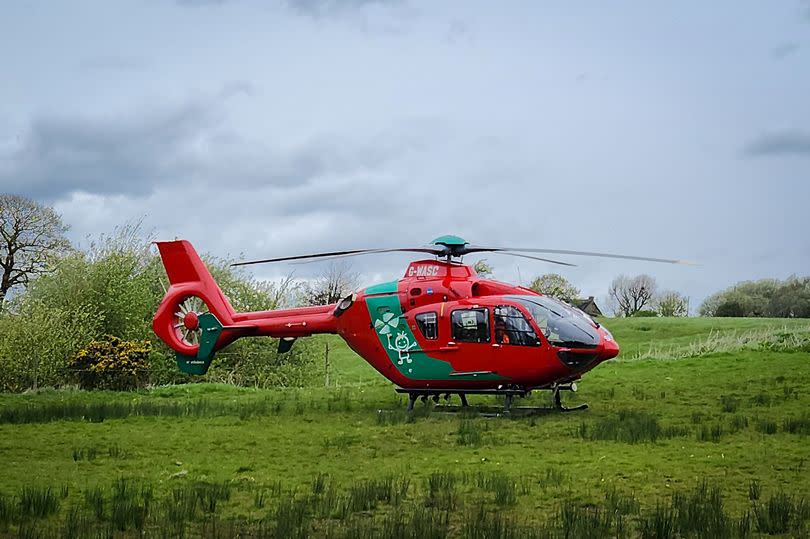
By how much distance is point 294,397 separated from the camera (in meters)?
24.7

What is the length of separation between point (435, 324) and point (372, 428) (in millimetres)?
2521

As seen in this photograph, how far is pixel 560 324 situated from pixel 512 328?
933 mm

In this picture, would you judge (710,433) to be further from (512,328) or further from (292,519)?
(292,519)

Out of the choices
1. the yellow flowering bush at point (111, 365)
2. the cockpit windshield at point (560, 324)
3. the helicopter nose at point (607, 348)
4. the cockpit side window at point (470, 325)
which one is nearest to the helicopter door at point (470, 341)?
the cockpit side window at point (470, 325)

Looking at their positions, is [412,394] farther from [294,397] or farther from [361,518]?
[361,518]

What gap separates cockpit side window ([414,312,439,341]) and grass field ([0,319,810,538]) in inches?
66.4

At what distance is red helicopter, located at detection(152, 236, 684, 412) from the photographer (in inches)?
737

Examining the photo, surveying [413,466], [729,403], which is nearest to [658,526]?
[413,466]

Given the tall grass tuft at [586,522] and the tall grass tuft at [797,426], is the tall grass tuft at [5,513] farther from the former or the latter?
the tall grass tuft at [797,426]

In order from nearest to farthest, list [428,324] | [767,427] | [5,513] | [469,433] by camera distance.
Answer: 1. [5,513]
2. [767,427]
3. [469,433]
4. [428,324]

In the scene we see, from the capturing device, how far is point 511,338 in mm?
18891

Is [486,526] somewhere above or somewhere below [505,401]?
below

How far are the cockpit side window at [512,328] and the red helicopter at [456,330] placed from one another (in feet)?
0.06

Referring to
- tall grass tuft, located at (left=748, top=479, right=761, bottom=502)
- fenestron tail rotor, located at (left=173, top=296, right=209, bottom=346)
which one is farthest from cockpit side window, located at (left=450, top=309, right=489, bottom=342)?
tall grass tuft, located at (left=748, top=479, right=761, bottom=502)
